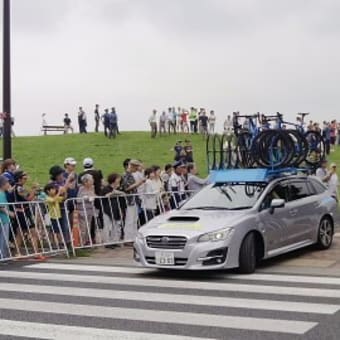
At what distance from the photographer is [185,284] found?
10.4 metres

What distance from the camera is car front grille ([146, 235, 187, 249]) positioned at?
10.7 meters

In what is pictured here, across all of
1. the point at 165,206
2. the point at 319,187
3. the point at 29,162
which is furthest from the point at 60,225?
the point at 29,162

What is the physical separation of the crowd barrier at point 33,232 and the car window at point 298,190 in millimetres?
4239

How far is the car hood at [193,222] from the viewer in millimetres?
10820

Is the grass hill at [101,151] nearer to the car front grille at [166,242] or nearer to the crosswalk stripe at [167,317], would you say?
the car front grille at [166,242]

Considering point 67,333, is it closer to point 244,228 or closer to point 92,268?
point 244,228

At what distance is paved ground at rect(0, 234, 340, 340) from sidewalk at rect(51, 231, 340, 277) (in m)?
0.02

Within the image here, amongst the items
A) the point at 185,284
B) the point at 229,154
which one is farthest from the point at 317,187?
the point at 185,284

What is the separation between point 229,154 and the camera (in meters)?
14.7

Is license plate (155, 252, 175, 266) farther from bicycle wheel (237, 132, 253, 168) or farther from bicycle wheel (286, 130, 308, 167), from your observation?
bicycle wheel (286, 130, 308, 167)

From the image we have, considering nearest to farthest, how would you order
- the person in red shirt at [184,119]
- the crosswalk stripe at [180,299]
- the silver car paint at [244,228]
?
the crosswalk stripe at [180,299] < the silver car paint at [244,228] < the person in red shirt at [184,119]

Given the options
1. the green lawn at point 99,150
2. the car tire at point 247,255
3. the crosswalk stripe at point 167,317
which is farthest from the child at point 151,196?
the green lawn at point 99,150

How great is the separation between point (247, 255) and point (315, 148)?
524 centimetres

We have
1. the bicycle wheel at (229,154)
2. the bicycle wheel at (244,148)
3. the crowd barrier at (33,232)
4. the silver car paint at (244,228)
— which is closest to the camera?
the silver car paint at (244,228)
